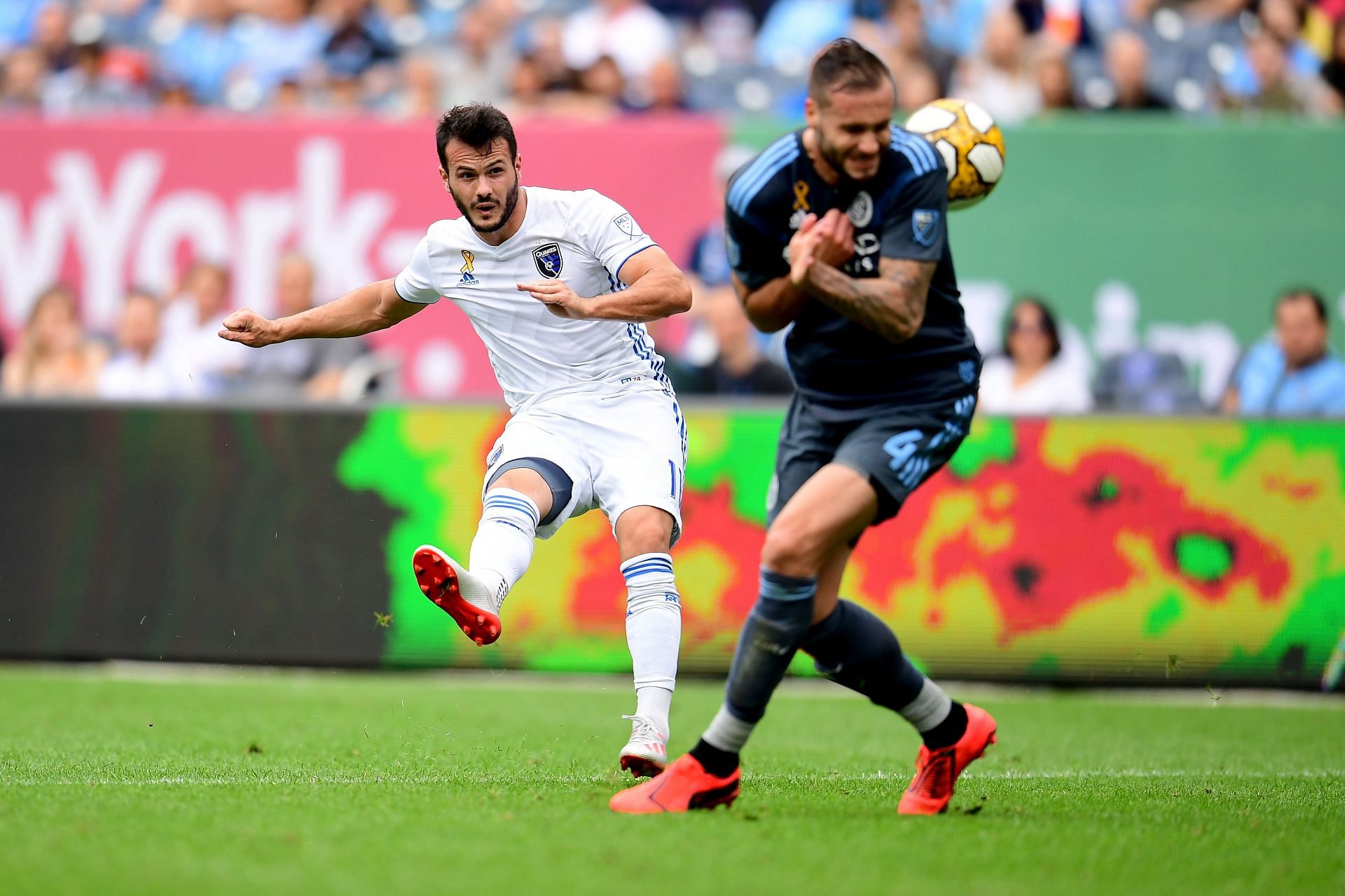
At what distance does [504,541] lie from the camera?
611cm

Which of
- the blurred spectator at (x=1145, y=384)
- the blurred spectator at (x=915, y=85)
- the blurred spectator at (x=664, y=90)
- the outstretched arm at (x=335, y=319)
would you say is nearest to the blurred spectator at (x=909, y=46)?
the blurred spectator at (x=915, y=85)

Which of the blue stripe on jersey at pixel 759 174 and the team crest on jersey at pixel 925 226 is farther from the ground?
Result: the blue stripe on jersey at pixel 759 174

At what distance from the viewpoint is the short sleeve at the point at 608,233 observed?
6.36 meters

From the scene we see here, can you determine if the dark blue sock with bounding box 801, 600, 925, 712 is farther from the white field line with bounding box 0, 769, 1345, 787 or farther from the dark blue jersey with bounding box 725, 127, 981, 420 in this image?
the white field line with bounding box 0, 769, 1345, 787

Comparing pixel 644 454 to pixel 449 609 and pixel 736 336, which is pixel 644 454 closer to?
pixel 449 609

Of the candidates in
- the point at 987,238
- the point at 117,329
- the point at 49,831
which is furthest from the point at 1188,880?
the point at 117,329

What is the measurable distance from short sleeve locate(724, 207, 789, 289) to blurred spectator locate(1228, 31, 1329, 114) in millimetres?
9391

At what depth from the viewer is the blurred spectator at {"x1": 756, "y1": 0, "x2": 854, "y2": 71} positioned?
14.9 meters

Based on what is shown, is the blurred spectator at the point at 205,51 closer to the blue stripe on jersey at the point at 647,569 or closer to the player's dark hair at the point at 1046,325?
the player's dark hair at the point at 1046,325

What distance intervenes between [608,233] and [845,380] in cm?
143

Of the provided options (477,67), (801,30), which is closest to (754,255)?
(477,67)

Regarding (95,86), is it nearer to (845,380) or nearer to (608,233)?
(608,233)

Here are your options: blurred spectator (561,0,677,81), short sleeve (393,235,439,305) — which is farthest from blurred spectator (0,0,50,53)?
short sleeve (393,235,439,305)

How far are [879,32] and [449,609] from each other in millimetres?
10048
